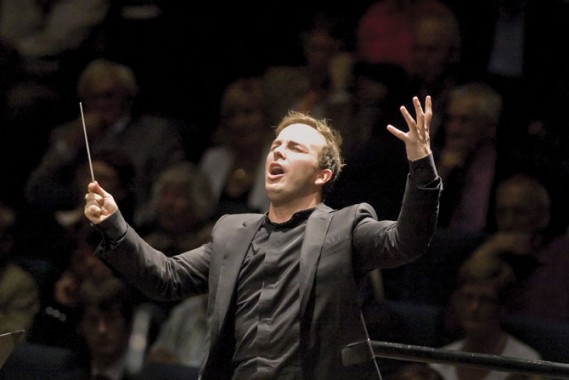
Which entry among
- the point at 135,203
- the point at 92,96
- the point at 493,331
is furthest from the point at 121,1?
the point at 493,331

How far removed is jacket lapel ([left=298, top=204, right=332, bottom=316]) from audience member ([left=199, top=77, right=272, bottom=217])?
1717mm

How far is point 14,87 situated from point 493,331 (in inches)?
98.5

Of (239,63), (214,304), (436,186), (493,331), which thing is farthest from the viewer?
(239,63)

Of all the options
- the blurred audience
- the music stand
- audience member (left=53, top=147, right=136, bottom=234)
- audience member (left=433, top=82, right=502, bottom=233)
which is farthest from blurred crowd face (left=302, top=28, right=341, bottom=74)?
the music stand

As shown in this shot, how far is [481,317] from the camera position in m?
3.57

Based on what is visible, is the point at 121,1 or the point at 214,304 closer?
the point at 214,304

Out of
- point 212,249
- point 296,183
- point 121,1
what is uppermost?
point 121,1

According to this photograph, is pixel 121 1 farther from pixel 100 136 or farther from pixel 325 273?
pixel 325 273

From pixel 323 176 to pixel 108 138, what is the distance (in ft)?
7.10

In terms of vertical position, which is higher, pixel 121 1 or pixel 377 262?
pixel 121 1

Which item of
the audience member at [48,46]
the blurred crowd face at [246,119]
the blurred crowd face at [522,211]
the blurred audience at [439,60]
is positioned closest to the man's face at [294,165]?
the blurred crowd face at [522,211]

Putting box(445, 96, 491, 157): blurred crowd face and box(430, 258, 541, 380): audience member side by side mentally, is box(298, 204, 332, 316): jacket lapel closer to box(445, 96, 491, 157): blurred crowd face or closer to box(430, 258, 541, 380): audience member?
box(430, 258, 541, 380): audience member

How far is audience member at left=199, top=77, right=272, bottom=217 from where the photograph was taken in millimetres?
4277

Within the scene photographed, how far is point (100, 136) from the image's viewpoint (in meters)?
4.70
